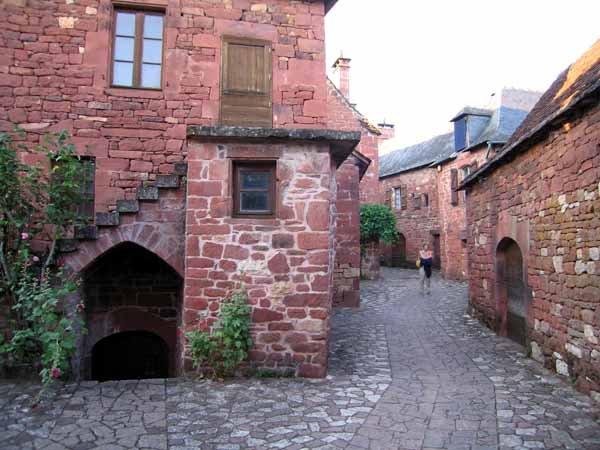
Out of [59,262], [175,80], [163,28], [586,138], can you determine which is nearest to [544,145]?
[586,138]

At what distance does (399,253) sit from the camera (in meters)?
26.7

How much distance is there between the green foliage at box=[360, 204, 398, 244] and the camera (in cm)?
1903

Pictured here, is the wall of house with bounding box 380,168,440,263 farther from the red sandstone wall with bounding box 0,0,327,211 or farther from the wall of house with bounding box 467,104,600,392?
the red sandstone wall with bounding box 0,0,327,211

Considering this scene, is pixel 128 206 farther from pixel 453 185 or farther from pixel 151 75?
pixel 453 185

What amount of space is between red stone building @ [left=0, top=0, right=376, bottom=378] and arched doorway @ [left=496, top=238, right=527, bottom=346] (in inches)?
136

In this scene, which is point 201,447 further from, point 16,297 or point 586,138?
point 586,138

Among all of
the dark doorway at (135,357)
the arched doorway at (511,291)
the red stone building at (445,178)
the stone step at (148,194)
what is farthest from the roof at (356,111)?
the dark doorway at (135,357)

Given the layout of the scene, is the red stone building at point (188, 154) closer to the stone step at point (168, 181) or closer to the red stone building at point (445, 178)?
the stone step at point (168, 181)

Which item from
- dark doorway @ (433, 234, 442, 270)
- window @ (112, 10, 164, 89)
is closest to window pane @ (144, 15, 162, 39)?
window @ (112, 10, 164, 89)

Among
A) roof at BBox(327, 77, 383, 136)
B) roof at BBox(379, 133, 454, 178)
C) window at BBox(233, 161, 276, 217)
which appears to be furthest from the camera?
roof at BBox(379, 133, 454, 178)

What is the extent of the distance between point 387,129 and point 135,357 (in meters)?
31.6

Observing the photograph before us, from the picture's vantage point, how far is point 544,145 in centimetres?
664

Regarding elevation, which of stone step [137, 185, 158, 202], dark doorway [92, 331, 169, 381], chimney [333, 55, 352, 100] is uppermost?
chimney [333, 55, 352, 100]

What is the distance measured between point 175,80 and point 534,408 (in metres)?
7.03
